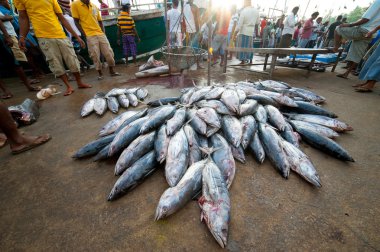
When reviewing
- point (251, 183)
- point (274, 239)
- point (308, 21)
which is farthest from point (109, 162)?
point (308, 21)

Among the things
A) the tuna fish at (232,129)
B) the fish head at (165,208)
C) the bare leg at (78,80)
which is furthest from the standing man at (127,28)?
the fish head at (165,208)

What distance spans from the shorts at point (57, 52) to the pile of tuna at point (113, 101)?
1.66 metres

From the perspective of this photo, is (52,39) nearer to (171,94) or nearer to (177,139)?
(171,94)

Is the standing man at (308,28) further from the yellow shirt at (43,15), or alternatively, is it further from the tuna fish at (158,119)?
the yellow shirt at (43,15)

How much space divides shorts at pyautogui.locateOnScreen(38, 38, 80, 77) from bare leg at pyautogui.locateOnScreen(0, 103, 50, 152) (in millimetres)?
2745

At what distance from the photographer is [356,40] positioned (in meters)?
5.57

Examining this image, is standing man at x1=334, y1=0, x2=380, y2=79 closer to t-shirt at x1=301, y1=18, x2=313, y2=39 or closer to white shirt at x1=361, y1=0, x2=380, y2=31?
white shirt at x1=361, y1=0, x2=380, y2=31

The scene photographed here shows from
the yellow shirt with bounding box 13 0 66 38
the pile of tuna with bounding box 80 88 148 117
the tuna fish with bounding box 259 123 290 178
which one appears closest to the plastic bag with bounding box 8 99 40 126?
the pile of tuna with bounding box 80 88 148 117

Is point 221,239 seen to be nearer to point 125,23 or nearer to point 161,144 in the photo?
point 161,144

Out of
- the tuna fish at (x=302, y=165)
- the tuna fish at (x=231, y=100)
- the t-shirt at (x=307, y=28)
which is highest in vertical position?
the t-shirt at (x=307, y=28)

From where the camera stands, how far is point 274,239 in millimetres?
1547

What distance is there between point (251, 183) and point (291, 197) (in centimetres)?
44

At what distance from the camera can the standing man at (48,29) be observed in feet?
14.1

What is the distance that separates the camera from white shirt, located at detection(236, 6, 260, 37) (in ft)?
24.2
